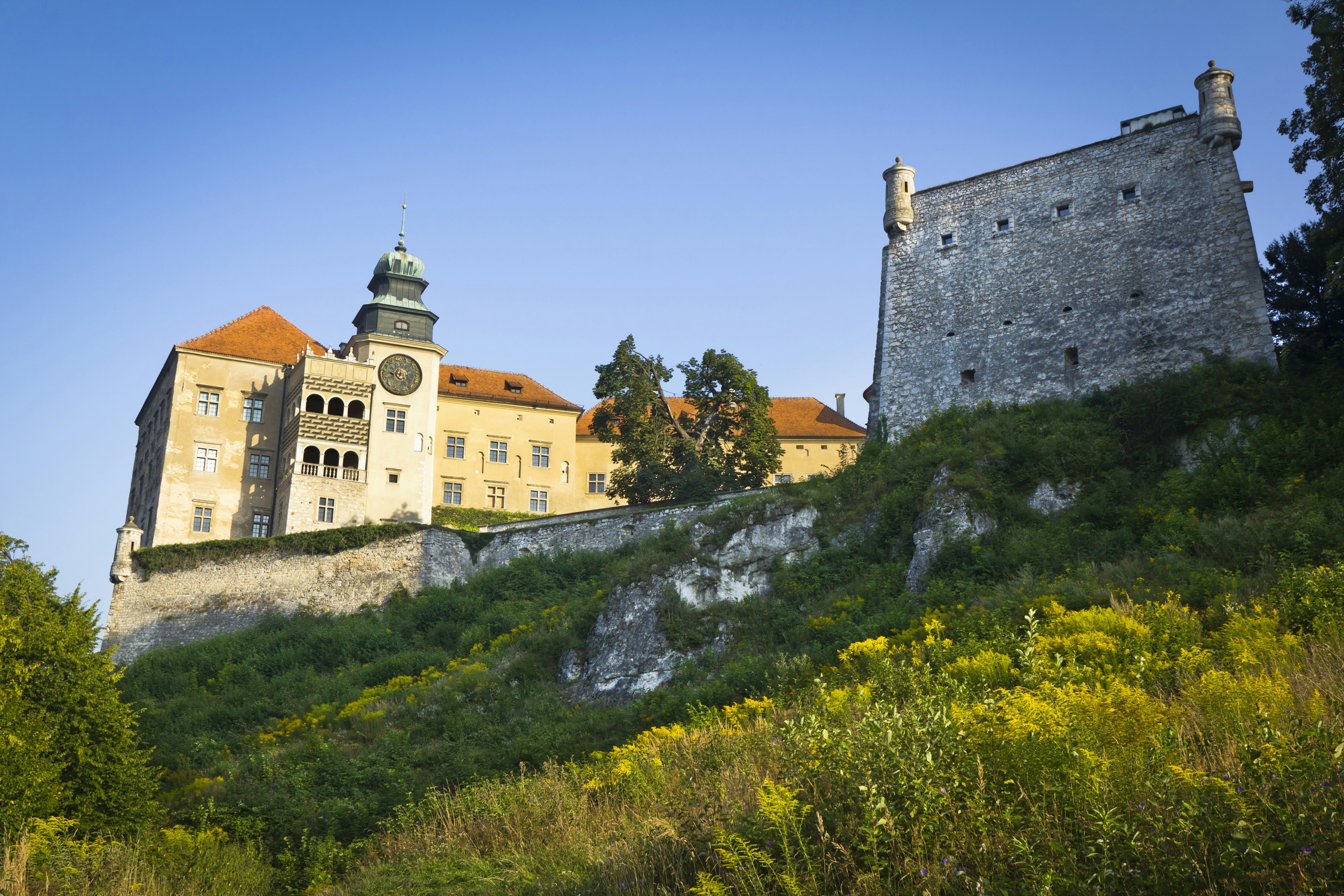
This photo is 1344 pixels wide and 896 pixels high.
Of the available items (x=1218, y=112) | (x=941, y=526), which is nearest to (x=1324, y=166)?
(x=1218, y=112)

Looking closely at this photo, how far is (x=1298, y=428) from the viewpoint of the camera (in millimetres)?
18625

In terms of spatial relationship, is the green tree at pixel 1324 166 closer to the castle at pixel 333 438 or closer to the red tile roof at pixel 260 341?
the castle at pixel 333 438

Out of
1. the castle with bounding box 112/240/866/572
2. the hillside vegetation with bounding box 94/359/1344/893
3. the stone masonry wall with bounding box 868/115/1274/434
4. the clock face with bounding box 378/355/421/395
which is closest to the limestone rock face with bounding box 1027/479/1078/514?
the hillside vegetation with bounding box 94/359/1344/893

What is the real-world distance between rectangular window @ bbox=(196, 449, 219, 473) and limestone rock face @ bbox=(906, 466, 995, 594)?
31.1 metres

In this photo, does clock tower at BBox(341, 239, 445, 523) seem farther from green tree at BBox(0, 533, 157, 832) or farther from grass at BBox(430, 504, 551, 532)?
green tree at BBox(0, 533, 157, 832)

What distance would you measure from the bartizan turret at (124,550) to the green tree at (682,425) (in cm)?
1733

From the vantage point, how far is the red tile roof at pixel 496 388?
1951 inches

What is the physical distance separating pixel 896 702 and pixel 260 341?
132 feet

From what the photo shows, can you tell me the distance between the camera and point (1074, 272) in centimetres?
2631

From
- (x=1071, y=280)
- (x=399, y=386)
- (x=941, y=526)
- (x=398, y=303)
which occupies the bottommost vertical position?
(x=941, y=526)

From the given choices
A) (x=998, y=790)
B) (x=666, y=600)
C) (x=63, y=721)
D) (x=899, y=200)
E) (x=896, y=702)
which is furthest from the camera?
(x=899, y=200)

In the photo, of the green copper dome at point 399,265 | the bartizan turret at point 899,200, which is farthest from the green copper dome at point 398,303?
the bartizan turret at point 899,200

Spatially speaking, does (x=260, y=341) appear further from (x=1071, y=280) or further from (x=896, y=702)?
(x=896, y=702)

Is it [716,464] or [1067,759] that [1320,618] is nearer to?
[1067,759]
